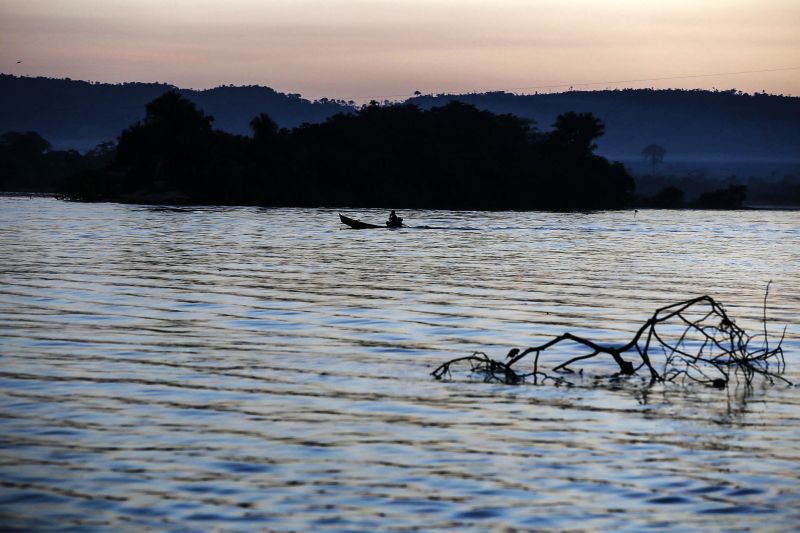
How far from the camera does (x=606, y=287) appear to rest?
3388 cm

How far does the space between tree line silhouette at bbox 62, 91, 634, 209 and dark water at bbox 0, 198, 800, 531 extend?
305 feet

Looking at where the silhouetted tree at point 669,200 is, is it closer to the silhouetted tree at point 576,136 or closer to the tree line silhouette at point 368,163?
the tree line silhouette at point 368,163

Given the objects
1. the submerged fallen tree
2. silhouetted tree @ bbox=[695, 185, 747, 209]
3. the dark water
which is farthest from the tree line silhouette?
the submerged fallen tree

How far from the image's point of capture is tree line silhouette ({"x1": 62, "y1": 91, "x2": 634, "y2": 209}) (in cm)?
→ 12350

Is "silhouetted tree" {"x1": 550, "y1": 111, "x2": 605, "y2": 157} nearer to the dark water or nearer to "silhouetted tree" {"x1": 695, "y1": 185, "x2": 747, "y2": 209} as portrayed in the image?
"silhouetted tree" {"x1": 695, "y1": 185, "x2": 747, "y2": 209}

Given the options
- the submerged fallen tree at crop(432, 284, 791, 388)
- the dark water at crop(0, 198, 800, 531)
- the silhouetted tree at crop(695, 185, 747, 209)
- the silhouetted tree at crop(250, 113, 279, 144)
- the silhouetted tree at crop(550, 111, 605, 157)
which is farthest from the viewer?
the silhouetted tree at crop(695, 185, 747, 209)

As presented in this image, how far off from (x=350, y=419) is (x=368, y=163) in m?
116

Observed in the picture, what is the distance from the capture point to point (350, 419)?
45.3 feet

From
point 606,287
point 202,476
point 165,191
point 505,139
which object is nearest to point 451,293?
point 606,287

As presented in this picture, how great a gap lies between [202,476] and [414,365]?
764 cm

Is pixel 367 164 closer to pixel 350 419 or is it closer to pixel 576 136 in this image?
pixel 576 136

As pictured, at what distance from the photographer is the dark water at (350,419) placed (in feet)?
33.7

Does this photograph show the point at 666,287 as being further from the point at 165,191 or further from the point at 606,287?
the point at 165,191

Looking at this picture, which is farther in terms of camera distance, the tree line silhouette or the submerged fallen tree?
the tree line silhouette
